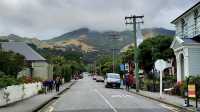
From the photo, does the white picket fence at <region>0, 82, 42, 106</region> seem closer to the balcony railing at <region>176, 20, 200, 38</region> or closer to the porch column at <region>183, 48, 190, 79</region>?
the porch column at <region>183, 48, 190, 79</region>

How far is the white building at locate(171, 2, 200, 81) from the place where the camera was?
4734 cm

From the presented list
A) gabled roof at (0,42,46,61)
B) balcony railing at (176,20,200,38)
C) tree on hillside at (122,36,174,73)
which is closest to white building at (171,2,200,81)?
balcony railing at (176,20,200,38)

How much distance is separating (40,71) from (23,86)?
154 feet

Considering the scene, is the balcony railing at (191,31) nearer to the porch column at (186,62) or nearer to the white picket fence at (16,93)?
the porch column at (186,62)

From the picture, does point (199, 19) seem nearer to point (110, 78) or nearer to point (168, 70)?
point (110, 78)

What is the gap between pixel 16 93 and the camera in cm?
3588

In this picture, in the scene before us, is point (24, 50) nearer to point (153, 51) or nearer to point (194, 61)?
point (153, 51)

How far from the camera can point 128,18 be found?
68.2 m

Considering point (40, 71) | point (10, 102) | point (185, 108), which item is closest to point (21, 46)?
point (40, 71)

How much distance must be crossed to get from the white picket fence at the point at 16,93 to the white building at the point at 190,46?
13941mm

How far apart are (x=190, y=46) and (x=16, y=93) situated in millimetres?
18082

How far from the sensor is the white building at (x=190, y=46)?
47.3m

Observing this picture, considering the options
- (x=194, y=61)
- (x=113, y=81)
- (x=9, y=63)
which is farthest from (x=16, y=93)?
(x=113, y=81)

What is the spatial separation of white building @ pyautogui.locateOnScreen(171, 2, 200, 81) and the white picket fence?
45.7 feet
